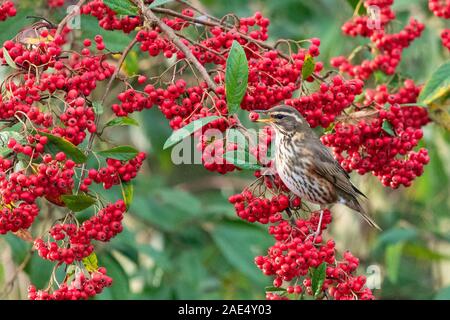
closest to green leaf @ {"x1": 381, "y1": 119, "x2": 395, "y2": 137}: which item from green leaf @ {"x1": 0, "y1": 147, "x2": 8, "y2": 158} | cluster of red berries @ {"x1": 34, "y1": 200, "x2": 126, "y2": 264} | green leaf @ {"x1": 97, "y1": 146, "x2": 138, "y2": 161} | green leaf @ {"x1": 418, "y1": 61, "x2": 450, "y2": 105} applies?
green leaf @ {"x1": 418, "y1": 61, "x2": 450, "y2": 105}

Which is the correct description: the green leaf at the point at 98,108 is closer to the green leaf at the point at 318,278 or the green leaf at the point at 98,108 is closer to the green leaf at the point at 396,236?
the green leaf at the point at 318,278

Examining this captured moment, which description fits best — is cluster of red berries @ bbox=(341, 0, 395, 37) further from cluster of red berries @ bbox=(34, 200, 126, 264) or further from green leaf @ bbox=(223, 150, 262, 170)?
cluster of red berries @ bbox=(34, 200, 126, 264)

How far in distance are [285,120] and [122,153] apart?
3.86 ft

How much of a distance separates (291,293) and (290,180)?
659 mm

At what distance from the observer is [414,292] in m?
8.00

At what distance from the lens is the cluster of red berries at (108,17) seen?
174 inches

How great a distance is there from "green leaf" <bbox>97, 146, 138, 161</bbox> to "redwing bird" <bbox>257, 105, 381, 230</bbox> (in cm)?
103

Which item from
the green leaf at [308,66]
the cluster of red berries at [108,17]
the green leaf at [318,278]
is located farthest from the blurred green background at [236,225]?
the green leaf at [318,278]

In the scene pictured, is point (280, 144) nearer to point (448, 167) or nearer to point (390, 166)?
point (390, 166)

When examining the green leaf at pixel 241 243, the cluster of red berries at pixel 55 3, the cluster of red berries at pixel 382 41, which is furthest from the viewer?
the green leaf at pixel 241 243

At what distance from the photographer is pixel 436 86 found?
4914mm

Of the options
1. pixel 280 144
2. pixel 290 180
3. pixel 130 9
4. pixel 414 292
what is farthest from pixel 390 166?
pixel 414 292

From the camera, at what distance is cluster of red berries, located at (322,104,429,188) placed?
4.48 meters

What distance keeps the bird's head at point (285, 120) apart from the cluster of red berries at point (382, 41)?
552 millimetres
